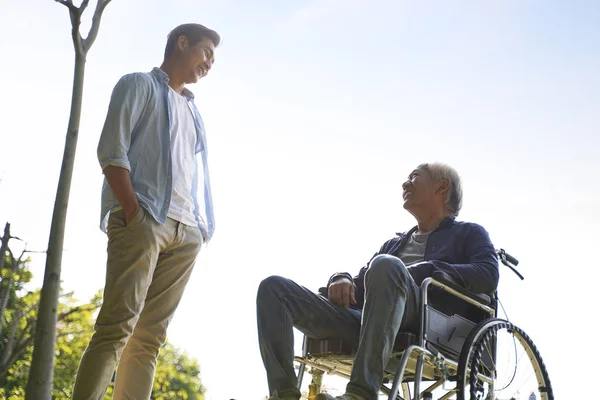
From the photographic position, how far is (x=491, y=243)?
283 centimetres

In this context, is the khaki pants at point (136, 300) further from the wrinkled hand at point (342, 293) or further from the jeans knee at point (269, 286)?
the wrinkled hand at point (342, 293)

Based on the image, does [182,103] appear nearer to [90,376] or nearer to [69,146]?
[90,376]

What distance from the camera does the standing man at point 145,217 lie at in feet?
7.84

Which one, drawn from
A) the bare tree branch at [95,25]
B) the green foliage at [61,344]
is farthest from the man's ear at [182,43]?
the green foliage at [61,344]

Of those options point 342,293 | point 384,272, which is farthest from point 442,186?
point 384,272

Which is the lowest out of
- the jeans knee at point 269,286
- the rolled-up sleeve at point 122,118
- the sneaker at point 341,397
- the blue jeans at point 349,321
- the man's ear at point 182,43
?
A: the sneaker at point 341,397

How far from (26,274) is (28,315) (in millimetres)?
615

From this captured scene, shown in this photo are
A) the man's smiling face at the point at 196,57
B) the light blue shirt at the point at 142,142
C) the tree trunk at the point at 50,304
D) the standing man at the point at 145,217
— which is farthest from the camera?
the tree trunk at the point at 50,304

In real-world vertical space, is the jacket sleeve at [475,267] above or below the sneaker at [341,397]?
above

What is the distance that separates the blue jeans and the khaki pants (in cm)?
33

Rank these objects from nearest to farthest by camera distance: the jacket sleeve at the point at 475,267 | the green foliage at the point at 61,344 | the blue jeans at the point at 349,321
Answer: the blue jeans at the point at 349,321 → the jacket sleeve at the point at 475,267 → the green foliage at the point at 61,344

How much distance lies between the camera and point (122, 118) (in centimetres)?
255

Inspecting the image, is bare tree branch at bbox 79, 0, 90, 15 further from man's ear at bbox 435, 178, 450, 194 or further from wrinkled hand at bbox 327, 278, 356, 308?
wrinkled hand at bbox 327, 278, 356, 308

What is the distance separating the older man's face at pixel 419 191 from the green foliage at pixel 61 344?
5.15 metres
